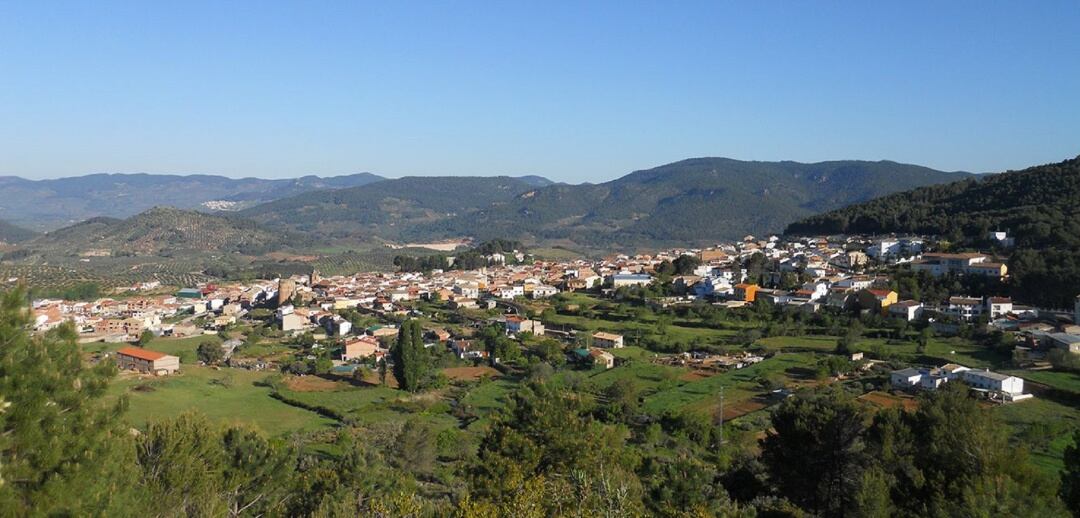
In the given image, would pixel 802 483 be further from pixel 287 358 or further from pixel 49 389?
pixel 287 358

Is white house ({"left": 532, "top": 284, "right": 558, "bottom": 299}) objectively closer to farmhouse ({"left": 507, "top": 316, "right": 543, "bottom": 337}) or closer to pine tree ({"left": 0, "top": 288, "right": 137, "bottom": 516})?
farmhouse ({"left": 507, "top": 316, "right": 543, "bottom": 337})

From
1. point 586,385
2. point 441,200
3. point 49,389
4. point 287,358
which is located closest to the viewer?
point 49,389

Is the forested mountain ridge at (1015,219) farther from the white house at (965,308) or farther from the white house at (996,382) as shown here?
the white house at (996,382)

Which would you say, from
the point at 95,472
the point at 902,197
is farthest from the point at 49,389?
the point at 902,197

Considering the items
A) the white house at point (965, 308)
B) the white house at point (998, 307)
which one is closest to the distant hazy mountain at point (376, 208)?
the white house at point (965, 308)

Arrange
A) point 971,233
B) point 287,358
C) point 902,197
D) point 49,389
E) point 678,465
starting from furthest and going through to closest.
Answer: point 902,197 < point 971,233 < point 287,358 < point 678,465 < point 49,389

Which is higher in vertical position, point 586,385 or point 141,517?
point 141,517

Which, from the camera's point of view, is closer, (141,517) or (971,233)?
(141,517)
